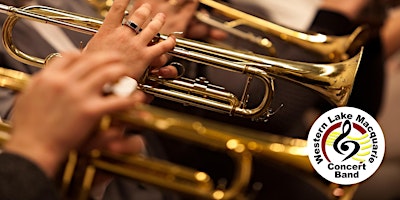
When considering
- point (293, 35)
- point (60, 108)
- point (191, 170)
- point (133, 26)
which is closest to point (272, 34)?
point (293, 35)

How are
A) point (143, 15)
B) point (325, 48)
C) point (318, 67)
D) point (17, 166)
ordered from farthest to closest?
point (325, 48) → point (318, 67) → point (143, 15) → point (17, 166)

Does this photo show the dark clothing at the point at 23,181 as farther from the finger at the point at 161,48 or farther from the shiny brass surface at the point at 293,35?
the shiny brass surface at the point at 293,35

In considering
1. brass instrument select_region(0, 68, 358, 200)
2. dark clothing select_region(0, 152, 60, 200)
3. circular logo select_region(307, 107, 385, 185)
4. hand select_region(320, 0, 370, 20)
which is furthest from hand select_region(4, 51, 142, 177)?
hand select_region(320, 0, 370, 20)

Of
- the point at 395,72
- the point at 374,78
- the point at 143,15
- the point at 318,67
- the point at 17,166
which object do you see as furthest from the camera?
the point at 395,72

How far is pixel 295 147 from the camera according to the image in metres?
1.12

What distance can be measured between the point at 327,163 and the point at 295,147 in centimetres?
18

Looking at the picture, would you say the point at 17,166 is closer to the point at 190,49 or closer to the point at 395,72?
the point at 190,49

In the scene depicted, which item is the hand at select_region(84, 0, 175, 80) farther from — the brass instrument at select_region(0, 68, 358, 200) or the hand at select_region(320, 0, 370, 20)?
the hand at select_region(320, 0, 370, 20)

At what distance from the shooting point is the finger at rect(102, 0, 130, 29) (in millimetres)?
762

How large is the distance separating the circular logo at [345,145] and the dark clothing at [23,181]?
49cm

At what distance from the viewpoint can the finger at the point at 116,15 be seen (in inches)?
30.0

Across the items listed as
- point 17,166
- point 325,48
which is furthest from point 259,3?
point 17,166

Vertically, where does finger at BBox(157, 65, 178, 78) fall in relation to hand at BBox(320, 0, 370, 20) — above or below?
below

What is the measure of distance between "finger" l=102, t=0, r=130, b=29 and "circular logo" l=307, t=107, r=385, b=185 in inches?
14.2
